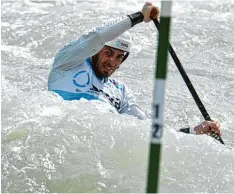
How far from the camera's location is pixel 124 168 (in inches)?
147

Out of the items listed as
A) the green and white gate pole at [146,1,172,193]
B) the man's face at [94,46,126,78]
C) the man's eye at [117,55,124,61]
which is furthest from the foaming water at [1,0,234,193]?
the green and white gate pole at [146,1,172,193]

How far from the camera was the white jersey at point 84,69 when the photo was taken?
4668mm

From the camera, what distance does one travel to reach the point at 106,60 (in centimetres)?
498

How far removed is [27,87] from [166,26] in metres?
5.14

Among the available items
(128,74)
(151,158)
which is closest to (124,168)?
(151,158)

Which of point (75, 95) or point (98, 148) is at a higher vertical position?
point (75, 95)

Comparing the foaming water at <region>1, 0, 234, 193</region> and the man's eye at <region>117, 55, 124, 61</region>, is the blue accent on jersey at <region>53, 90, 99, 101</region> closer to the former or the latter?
the foaming water at <region>1, 0, 234, 193</region>

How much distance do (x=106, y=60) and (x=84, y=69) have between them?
22 centimetres

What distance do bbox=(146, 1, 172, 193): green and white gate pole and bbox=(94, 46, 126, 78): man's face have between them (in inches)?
120

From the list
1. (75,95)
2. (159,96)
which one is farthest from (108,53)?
(159,96)

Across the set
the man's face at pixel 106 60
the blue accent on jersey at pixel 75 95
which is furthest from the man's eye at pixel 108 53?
the blue accent on jersey at pixel 75 95

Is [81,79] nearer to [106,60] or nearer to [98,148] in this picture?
[106,60]

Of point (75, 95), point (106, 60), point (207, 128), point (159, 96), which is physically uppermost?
point (159, 96)

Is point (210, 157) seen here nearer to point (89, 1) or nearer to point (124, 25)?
point (124, 25)
